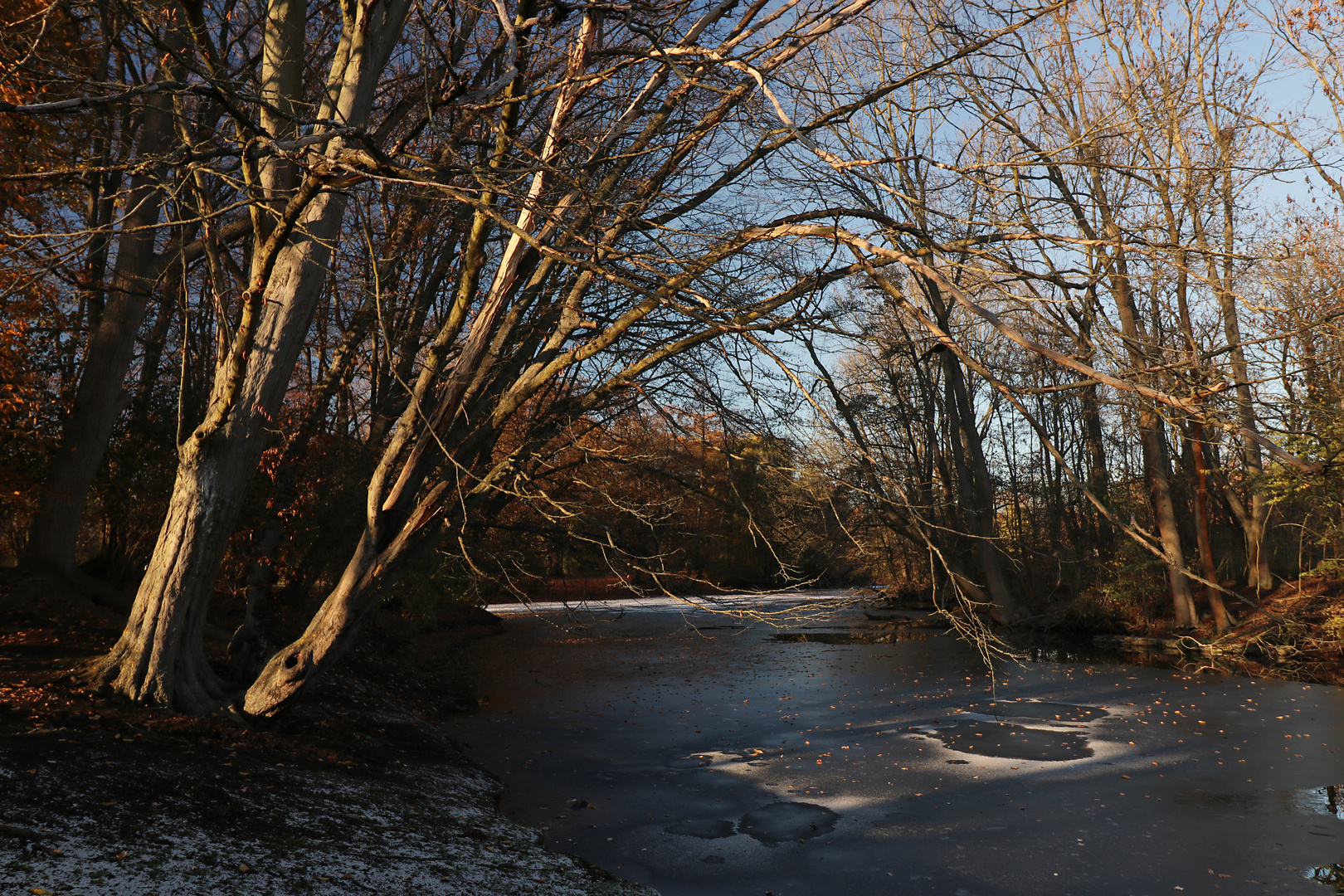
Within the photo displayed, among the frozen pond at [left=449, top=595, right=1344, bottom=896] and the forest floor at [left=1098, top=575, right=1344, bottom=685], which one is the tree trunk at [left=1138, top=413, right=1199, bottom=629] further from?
the frozen pond at [left=449, top=595, right=1344, bottom=896]

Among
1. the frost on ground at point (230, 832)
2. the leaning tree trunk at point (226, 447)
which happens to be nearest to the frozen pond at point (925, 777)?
the frost on ground at point (230, 832)

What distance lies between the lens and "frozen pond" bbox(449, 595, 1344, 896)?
5512 millimetres

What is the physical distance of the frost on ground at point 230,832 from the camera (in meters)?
3.69

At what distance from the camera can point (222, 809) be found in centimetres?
460

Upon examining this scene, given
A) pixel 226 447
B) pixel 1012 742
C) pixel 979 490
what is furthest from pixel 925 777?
pixel 979 490

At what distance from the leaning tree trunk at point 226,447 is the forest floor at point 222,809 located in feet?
1.47

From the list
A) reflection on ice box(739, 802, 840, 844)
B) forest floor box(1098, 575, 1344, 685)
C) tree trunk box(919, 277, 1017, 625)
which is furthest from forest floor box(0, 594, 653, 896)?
tree trunk box(919, 277, 1017, 625)

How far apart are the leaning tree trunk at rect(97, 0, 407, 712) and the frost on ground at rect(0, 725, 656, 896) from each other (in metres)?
1.10

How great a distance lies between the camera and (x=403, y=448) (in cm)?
694

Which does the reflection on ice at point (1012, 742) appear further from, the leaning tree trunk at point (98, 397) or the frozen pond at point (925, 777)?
the leaning tree trunk at point (98, 397)

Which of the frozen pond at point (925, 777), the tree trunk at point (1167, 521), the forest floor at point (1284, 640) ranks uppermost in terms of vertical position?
the tree trunk at point (1167, 521)

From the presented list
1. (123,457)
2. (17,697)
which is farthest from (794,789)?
(123,457)

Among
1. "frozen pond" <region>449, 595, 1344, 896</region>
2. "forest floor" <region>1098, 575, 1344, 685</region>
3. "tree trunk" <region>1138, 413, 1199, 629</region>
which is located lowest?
"frozen pond" <region>449, 595, 1344, 896</region>

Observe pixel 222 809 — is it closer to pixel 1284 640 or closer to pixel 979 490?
pixel 1284 640
